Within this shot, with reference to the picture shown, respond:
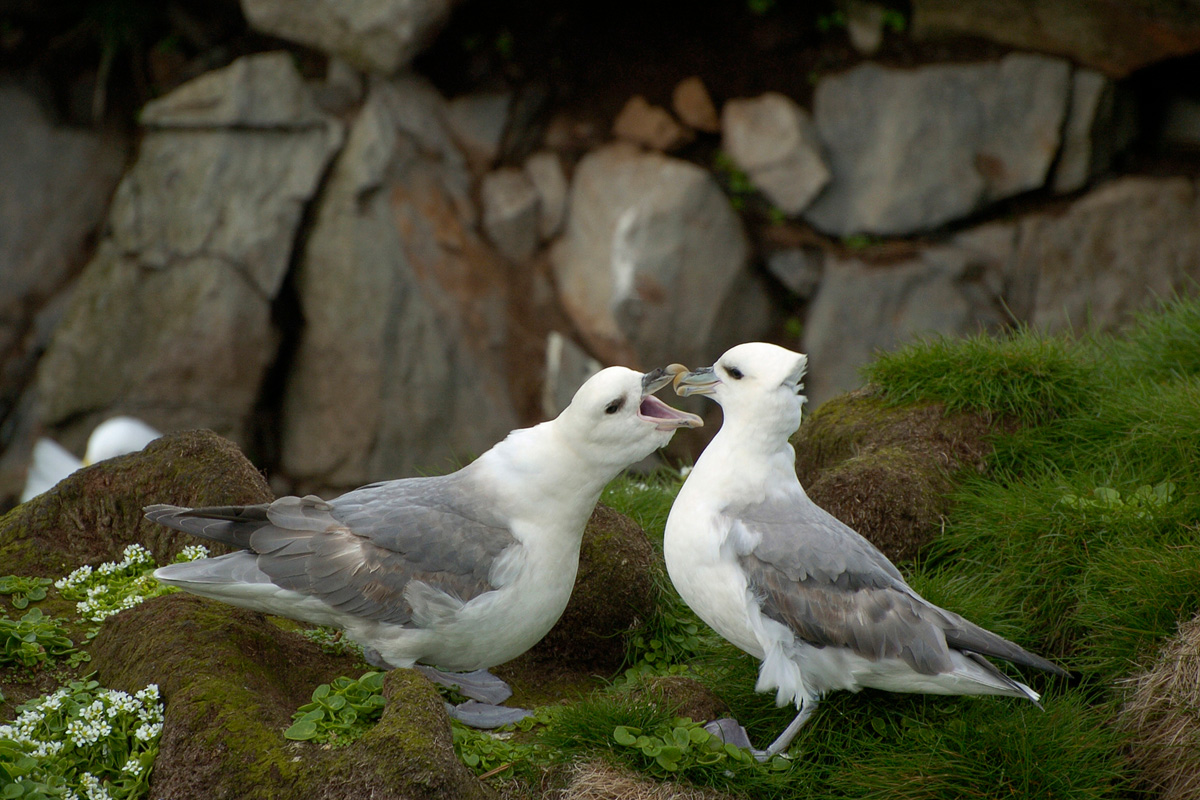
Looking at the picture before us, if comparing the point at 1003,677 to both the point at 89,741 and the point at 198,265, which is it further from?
the point at 198,265

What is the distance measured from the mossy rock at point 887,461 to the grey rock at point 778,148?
3.84 metres

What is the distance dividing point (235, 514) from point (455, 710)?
897mm

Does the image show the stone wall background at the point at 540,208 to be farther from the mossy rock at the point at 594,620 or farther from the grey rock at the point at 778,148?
the mossy rock at the point at 594,620

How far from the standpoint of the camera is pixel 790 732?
3176 millimetres

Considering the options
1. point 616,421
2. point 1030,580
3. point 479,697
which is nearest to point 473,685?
point 479,697

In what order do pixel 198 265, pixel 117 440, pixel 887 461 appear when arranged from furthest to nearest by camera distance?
1. pixel 198 265
2. pixel 117 440
3. pixel 887 461

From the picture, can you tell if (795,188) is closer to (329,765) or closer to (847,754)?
(847,754)

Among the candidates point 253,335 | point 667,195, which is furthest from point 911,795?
point 253,335

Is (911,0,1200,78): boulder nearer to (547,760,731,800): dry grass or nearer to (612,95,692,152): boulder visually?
(612,95,692,152): boulder

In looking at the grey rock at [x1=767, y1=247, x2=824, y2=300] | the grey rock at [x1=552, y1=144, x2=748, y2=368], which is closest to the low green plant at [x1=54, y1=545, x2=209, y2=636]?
the grey rock at [x1=552, y1=144, x2=748, y2=368]

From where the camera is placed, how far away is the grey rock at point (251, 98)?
27.7 feet

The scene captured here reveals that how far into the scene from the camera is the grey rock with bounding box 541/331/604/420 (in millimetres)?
8500

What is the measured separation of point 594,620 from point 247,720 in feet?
4.58

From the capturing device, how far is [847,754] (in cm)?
315
